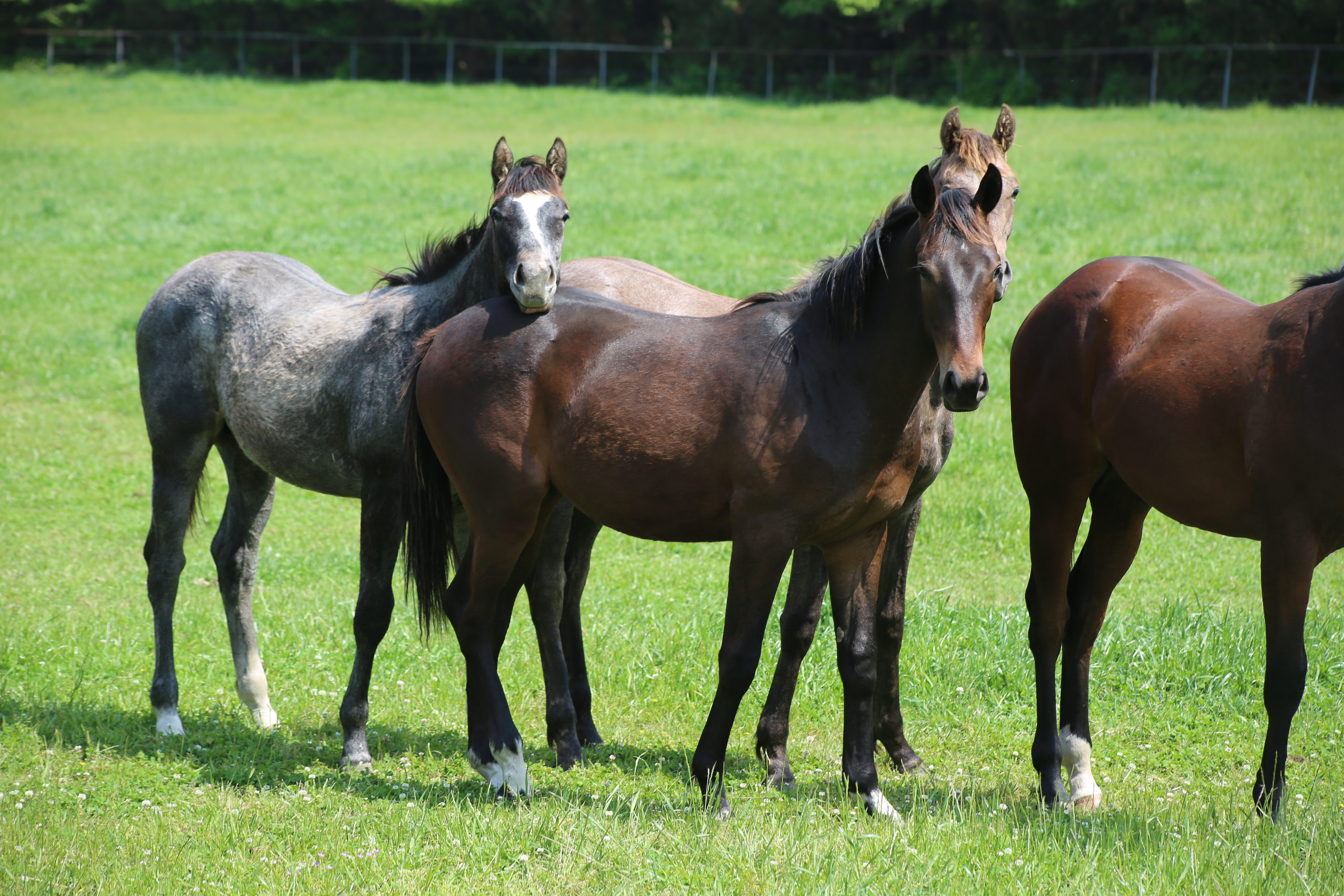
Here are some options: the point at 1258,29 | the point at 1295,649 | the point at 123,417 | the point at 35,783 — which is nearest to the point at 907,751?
the point at 1295,649

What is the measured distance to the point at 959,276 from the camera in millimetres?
3549

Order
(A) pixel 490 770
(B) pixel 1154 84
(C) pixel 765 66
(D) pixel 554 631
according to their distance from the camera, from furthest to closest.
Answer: (C) pixel 765 66
(B) pixel 1154 84
(D) pixel 554 631
(A) pixel 490 770

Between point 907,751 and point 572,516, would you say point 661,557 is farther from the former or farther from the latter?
point 907,751

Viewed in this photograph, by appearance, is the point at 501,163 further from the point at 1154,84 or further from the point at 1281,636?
the point at 1154,84

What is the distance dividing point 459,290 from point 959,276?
97.1 inches

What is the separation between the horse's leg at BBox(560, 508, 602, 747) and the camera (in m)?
5.37

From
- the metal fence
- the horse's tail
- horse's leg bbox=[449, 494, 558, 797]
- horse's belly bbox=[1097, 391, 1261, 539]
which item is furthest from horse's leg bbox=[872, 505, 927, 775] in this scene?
the metal fence

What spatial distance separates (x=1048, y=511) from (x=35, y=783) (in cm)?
427

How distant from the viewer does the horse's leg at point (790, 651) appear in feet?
15.8

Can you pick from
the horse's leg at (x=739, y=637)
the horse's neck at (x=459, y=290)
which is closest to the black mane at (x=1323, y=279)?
the horse's leg at (x=739, y=637)

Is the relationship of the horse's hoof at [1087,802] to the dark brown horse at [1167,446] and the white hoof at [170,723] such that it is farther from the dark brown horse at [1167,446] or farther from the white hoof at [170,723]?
the white hoof at [170,723]

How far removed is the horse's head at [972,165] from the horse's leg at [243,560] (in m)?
3.68

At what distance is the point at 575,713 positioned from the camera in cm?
530

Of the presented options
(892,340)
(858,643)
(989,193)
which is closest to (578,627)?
(858,643)
